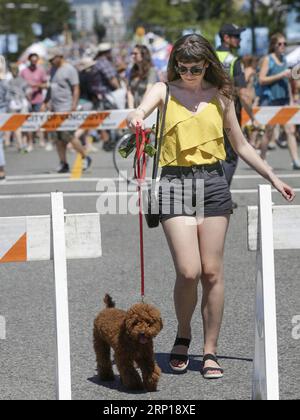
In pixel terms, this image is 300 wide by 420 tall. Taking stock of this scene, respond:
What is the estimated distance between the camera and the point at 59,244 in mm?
5062

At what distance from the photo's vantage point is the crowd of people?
1310 centimetres

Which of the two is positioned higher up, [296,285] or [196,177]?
[196,177]

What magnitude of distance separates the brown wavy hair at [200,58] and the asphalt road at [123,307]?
1.59 m

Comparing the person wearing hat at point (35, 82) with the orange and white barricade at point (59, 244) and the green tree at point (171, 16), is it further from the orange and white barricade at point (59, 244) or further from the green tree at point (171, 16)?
the green tree at point (171, 16)

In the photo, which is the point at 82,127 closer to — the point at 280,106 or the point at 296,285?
the point at 280,106

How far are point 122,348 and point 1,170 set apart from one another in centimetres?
1180

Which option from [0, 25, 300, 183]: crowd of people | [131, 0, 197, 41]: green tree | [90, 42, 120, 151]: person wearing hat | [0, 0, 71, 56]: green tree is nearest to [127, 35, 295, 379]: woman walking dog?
[0, 25, 300, 183]: crowd of people

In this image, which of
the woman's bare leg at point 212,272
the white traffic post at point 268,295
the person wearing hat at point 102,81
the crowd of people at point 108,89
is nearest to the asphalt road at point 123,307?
the woman's bare leg at point 212,272

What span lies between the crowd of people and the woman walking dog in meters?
4.86

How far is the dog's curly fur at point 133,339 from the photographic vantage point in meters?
5.58

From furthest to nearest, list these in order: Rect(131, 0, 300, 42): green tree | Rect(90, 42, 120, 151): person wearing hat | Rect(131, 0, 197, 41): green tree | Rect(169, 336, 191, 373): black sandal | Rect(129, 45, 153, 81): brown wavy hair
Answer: Rect(131, 0, 197, 41): green tree → Rect(131, 0, 300, 42): green tree → Rect(90, 42, 120, 151): person wearing hat → Rect(129, 45, 153, 81): brown wavy hair → Rect(169, 336, 191, 373): black sandal

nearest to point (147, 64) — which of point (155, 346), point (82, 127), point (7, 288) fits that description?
point (82, 127)

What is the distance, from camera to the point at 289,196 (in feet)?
19.3

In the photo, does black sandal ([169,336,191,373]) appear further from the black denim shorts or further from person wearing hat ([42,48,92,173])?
person wearing hat ([42,48,92,173])
